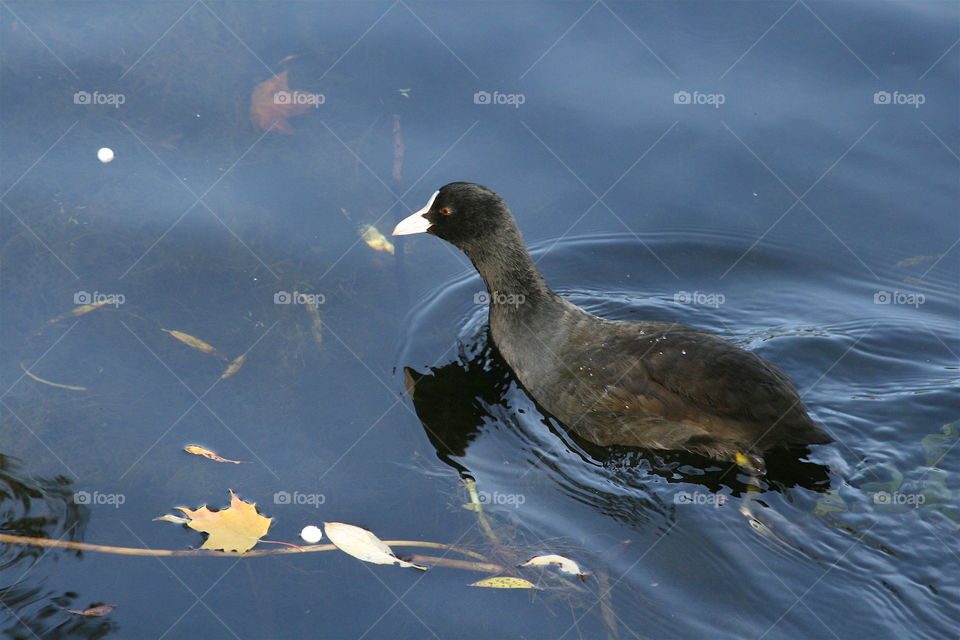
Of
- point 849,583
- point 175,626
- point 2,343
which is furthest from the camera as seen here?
point 2,343

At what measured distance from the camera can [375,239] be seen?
6.74 metres

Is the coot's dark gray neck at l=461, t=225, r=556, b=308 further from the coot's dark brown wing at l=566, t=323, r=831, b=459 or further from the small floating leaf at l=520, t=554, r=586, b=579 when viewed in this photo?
the small floating leaf at l=520, t=554, r=586, b=579

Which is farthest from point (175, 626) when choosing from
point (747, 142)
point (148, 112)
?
point (747, 142)

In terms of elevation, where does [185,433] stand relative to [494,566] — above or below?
above

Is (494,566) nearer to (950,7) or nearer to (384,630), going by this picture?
(384,630)

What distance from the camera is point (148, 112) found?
7.39 meters

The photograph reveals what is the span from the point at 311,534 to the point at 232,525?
396 mm

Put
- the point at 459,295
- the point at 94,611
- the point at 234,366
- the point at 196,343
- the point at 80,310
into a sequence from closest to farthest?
the point at 94,611, the point at 234,366, the point at 196,343, the point at 80,310, the point at 459,295

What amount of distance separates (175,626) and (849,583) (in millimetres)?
3033

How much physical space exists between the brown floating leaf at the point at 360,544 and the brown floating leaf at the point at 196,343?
1.50 metres

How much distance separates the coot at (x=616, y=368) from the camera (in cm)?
518

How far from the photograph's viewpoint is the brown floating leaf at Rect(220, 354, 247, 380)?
5.66 m

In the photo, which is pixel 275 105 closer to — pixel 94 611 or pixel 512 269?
pixel 512 269

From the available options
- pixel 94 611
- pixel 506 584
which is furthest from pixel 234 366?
pixel 506 584
